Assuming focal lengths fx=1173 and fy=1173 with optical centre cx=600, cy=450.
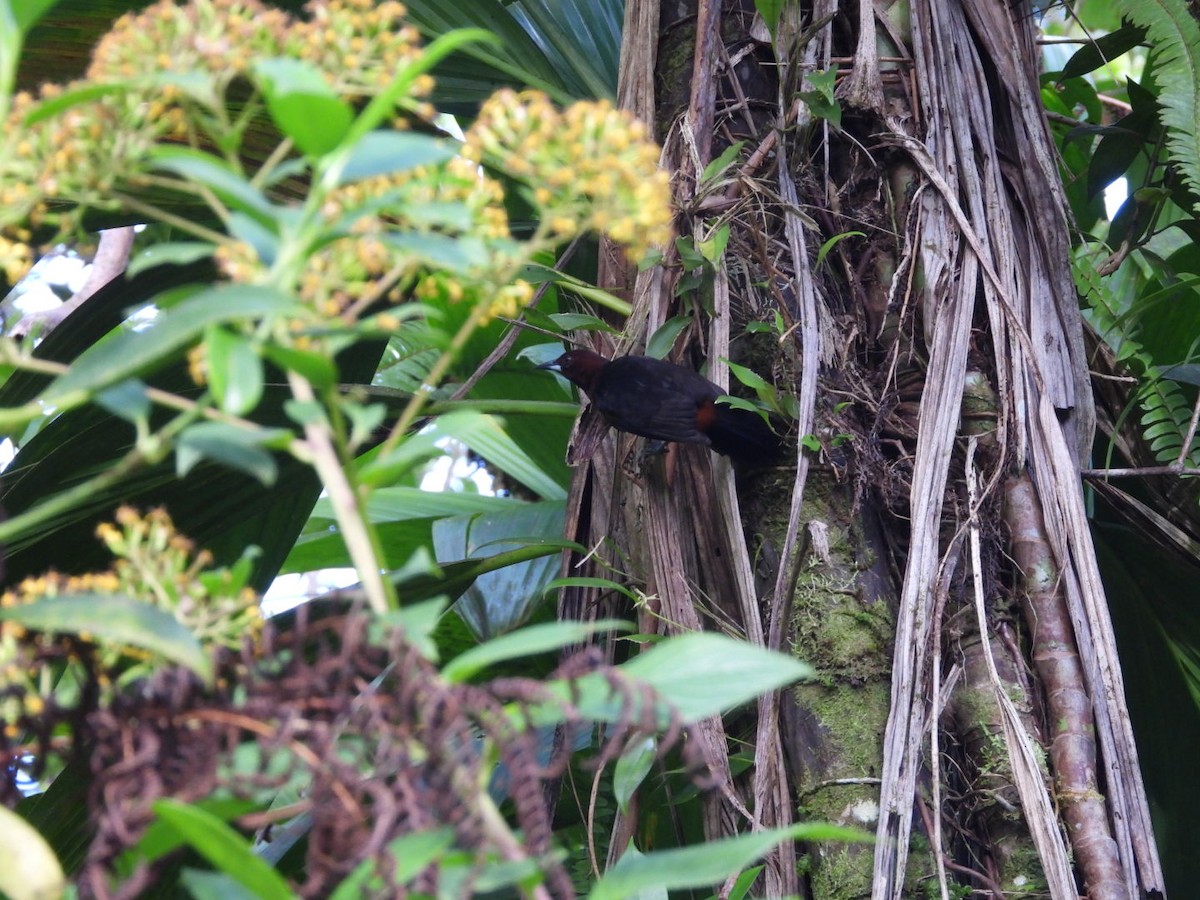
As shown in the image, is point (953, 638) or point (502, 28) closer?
point (953, 638)

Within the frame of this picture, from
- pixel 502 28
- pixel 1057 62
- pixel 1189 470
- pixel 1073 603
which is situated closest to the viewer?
pixel 1073 603

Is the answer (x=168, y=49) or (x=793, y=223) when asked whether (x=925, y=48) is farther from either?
(x=168, y=49)

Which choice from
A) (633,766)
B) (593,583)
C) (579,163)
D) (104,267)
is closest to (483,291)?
→ (579,163)

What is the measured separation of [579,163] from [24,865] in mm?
466

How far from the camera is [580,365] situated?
3.02m

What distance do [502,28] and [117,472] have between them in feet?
7.77

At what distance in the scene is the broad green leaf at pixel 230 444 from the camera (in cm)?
58

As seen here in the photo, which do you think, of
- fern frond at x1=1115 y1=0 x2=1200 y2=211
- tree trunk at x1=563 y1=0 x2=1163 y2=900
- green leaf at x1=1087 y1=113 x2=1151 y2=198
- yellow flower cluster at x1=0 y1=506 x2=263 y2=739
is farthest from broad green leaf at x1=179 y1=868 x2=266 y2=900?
green leaf at x1=1087 y1=113 x2=1151 y2=198

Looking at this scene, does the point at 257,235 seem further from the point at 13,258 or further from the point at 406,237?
the point at 13,258

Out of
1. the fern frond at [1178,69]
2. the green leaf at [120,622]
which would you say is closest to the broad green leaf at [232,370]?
the green leaf at [120,622]

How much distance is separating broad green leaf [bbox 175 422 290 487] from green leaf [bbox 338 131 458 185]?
13 centimetres

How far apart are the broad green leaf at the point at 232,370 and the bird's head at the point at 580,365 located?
6.26 feet

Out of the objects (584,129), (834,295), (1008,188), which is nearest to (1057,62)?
(1008,188)

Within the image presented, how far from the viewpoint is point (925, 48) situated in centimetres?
232
